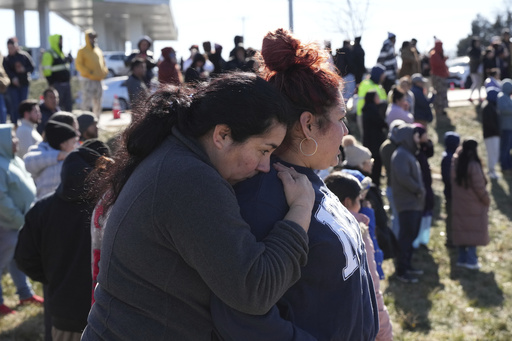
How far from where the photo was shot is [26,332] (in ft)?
19.7

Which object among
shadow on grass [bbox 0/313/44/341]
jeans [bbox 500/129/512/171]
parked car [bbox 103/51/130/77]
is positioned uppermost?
parked car [bbox 103/51/130/77]

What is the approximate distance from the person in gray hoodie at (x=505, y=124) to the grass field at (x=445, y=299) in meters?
3.24

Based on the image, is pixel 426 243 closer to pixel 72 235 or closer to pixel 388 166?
pixel 388 166

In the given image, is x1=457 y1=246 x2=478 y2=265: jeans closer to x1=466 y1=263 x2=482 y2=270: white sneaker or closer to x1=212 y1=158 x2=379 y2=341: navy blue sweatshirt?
x1=466 y1=263 x2=482 y2=270: white sneaker

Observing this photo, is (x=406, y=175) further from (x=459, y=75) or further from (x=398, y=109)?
(x=459, y=75)

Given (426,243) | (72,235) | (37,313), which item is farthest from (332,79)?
(426,243)

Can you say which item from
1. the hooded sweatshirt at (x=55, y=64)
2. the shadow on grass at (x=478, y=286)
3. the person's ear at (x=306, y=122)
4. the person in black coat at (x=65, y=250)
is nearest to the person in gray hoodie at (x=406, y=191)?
the shadow on grass at (x=478, y=286)

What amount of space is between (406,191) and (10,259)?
4.77m

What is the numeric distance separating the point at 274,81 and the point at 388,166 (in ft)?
24.2

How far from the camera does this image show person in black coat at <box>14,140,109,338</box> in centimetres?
395

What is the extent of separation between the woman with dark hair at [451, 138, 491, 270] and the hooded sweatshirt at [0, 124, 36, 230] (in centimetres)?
556

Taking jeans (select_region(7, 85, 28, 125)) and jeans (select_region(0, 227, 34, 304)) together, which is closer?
jeans (select_region(0, 227, 34, 304))

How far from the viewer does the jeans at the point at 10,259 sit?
6.48 meters

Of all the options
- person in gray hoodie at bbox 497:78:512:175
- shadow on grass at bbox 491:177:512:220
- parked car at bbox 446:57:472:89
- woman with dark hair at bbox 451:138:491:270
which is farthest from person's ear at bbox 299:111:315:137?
parked car at bbox 446:57:472:89
